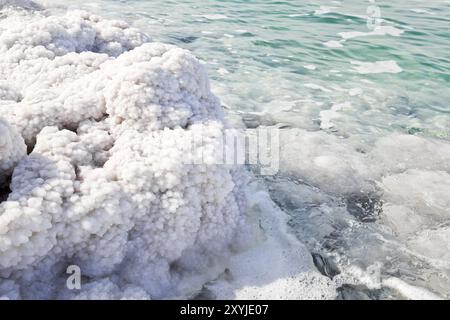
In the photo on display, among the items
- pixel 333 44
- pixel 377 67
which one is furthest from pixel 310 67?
A: pixel 333 44

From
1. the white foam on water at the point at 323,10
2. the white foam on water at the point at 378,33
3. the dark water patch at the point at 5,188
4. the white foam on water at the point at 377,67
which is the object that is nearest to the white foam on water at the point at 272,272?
the dark water patch at the point at 5,188

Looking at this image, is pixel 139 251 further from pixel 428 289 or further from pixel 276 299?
pixel 428 289

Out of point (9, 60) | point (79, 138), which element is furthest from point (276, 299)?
point (9, 60)

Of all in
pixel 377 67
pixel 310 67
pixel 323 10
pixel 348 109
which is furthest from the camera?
pixel 323 10

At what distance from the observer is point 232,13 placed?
902cm

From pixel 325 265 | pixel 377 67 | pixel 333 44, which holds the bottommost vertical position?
pixel 325 265

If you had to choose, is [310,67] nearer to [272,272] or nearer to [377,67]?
[377,67]

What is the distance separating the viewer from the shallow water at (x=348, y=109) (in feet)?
9.20

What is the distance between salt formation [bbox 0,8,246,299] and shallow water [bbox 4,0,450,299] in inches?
30.1

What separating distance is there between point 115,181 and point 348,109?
3616 mm

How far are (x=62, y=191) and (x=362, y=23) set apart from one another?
26.2 feet

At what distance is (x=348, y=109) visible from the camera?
17.2 feet

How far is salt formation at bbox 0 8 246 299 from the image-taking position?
200 cm

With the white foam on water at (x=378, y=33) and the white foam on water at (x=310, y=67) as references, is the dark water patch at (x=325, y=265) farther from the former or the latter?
the white foam on water at (x=378, y=33)
